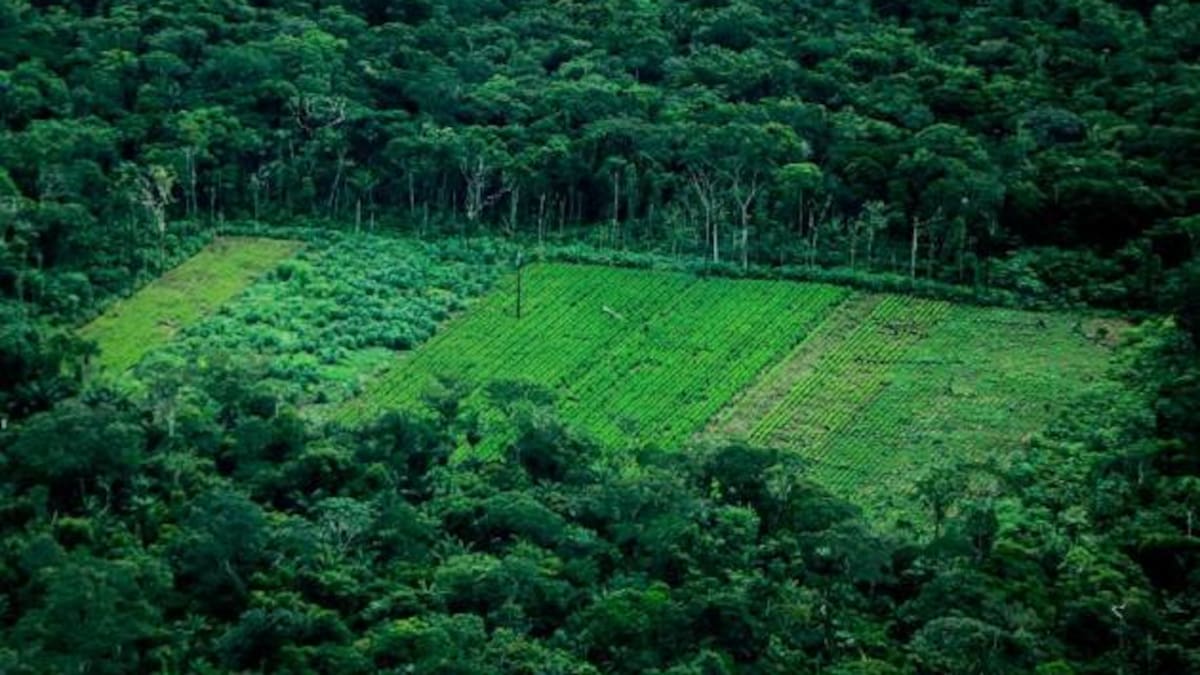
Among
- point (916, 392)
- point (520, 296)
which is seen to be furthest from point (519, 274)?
point (916, 392)

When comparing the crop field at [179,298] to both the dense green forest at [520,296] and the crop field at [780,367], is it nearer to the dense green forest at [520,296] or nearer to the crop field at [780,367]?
the dense green forest at [520,296]

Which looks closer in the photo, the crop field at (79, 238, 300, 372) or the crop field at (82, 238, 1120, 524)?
the crop field at (82, 238, 1120, 524)

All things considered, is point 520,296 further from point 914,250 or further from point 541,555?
point 541,555

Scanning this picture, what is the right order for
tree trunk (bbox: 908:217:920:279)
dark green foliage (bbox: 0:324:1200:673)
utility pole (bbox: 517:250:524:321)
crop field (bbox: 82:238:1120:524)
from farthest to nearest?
1. tree trunk (bbox: 908:217:920:279)
2. utility pole (bbox: 517:250:524:321)
3. crop field (bbox: 82:238:1120:524)
4. dark green foliage (bbox: 0:324:1200:673)

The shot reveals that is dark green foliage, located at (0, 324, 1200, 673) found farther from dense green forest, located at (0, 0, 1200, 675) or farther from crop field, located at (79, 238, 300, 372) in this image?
crop field, located at (79, 238, 300, 372)

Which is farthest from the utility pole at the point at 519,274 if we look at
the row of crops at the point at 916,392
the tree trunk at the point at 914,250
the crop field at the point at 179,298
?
the tree trunk at the point at 914,250

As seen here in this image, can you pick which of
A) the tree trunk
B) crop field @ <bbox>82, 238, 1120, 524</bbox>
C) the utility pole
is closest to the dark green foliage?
crop field @ <bbox>82, 238, 1120, 524</bbox>
